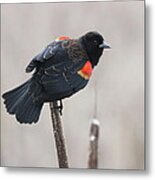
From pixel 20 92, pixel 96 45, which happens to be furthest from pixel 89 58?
pixel 20 92

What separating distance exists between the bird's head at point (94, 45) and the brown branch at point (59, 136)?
0.81ft

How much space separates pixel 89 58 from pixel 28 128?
1.31 feet

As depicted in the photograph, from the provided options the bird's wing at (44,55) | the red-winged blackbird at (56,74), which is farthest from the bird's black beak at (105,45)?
the bird's wing at (44,55)

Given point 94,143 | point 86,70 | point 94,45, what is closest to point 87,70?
point 86,70

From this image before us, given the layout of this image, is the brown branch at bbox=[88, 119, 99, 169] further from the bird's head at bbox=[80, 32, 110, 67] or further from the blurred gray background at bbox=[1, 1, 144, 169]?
the bird's head at bbox=[80, 32, 110, 67]

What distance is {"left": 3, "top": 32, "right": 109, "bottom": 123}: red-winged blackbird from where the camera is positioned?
6.70 ft

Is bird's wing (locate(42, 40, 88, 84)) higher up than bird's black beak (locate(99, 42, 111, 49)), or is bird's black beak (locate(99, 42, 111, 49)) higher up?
bird's black beak (locate(99, 42, 111, 49))

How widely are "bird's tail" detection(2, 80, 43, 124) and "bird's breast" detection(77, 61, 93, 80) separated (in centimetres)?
22

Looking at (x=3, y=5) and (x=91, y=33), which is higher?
(x=3, y=5)

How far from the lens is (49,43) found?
2084mm

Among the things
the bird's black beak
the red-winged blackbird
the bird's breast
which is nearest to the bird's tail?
the red-winged blackbird

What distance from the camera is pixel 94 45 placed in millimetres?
2039

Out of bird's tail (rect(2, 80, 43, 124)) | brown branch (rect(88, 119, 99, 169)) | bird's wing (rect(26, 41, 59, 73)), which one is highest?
bird's wing (rect(26, 41, 59, 73))

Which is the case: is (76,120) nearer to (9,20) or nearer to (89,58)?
(89,58)
